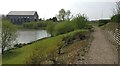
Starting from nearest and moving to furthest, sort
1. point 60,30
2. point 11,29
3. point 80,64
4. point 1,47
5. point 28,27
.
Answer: point 80,64 < point 1,47 < point 11,29 < point 60,30 < point 28,27

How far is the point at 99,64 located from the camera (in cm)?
1488

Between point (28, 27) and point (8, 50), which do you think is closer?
point (8, 50)

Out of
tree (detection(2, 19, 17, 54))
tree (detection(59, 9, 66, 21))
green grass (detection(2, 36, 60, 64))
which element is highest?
tree (detection(59, 9, 66, 21))

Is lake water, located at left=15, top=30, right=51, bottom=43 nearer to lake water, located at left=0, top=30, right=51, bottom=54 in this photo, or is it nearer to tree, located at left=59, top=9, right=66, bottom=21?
lake water, located at left=0, top=30, right=51, bottom=54

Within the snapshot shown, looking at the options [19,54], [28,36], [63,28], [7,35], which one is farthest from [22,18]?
[19,54]

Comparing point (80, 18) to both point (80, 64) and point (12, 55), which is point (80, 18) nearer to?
point (12, 55)

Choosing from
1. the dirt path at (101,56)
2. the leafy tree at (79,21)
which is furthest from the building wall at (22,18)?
the dirt path at (101,56)

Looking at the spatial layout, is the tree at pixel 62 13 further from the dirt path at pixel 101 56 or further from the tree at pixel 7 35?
the dirt path at pixel 101 56

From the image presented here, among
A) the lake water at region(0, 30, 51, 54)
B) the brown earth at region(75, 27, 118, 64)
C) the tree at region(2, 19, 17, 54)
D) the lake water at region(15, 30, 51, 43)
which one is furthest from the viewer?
the lake water at region(15, 30, 51, 43)

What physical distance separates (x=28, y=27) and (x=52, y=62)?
292 ft

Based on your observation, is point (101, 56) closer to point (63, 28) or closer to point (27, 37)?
point (63, 28)

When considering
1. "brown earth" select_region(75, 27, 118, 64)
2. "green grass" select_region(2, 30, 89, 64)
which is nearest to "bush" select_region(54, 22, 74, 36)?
"green grass" select_region(2, 30, 89, 64)

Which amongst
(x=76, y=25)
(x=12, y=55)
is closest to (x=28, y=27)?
(x=76, y=25)

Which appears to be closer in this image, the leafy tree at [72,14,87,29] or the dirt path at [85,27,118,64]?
the dirt path at [85,27,118,64]
